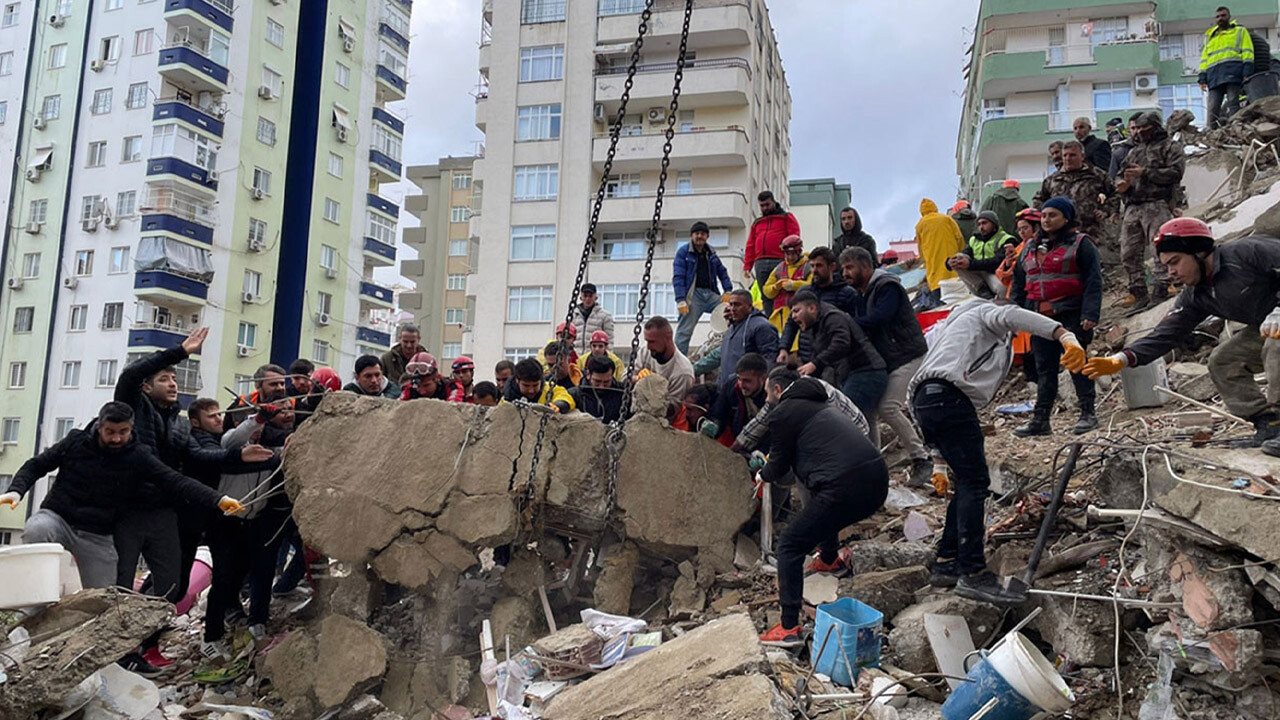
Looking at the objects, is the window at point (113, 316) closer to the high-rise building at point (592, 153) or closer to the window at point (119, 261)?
the window at point (119, 261)

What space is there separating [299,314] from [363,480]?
2.38 metres

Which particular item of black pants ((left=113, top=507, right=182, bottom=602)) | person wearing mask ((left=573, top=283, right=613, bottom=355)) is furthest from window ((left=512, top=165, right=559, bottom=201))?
black pants ((left=113, top=507, right=182, bottom=602))

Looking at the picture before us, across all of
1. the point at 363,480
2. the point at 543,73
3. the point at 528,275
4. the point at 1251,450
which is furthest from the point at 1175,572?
the point at 543,73

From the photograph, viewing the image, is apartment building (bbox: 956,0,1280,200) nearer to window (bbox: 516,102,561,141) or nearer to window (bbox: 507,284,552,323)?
window (bbox: 516,102,561,141)

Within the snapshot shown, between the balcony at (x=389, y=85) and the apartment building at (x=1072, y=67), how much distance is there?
75.4 ft

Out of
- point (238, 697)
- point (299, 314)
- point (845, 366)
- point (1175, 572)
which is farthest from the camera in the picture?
point (299, 314)

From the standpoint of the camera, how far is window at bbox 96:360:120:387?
90.5 ft

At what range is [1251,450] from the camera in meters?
4.41

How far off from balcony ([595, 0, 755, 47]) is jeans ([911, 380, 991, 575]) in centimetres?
2611

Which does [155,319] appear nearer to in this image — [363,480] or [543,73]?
[543,73]

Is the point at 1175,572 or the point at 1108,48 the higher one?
the point at 1108,48

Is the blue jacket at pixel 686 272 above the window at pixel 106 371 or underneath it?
above

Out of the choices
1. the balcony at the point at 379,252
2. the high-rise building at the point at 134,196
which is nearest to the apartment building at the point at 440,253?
the balcony at the point at 379,252

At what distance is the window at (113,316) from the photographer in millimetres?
27672
